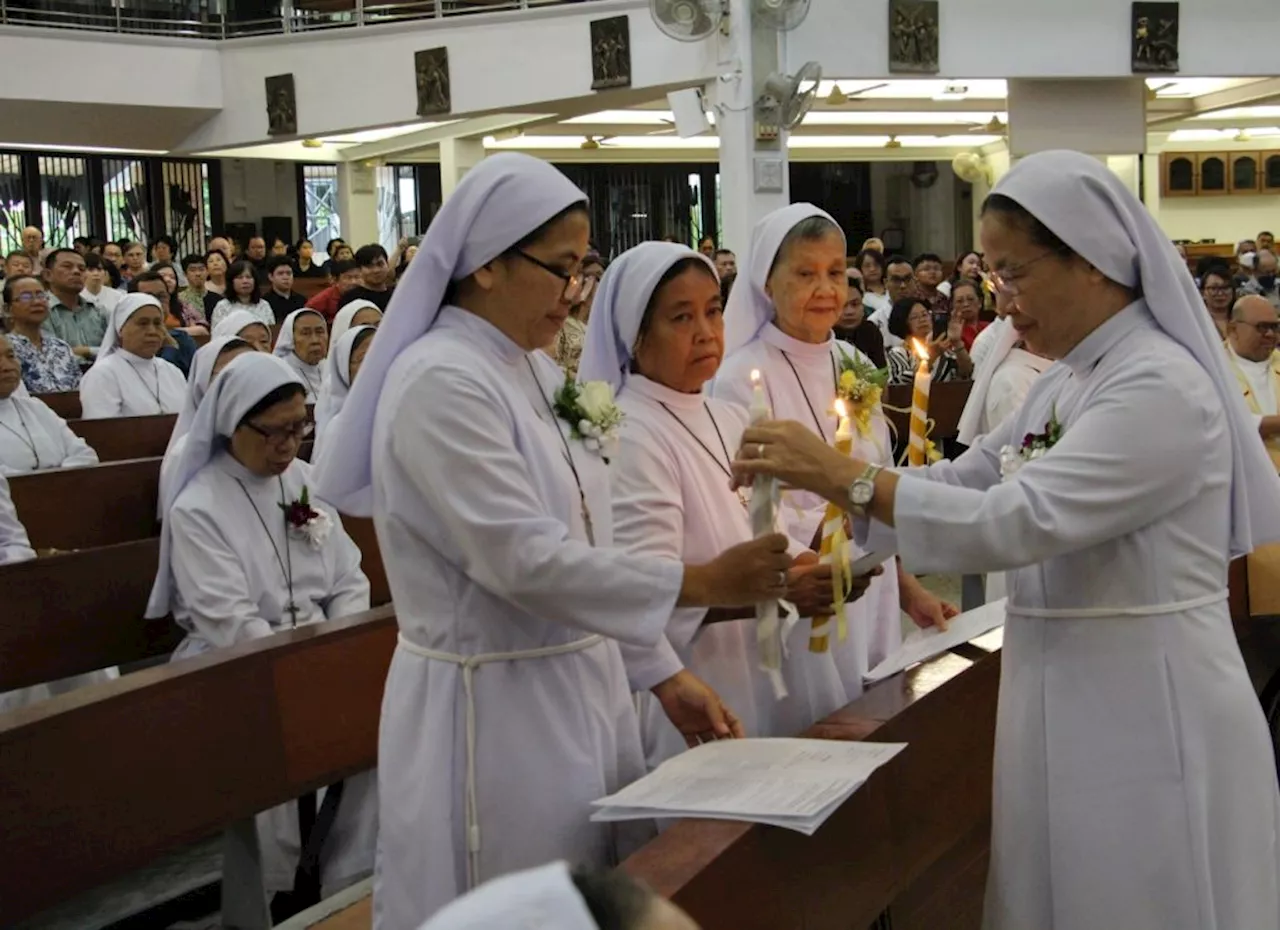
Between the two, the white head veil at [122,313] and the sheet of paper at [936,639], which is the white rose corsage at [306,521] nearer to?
the sheet of paper at [936,639]

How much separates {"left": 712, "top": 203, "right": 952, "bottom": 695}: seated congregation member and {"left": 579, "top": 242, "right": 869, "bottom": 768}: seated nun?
51 centimetres

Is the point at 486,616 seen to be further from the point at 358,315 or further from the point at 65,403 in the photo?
the point at 65,403

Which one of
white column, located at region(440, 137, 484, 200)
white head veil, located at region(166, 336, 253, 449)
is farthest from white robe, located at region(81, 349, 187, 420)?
white column, located at region(440, 137, 484, 200)

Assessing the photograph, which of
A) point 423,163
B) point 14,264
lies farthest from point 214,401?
point 423,163

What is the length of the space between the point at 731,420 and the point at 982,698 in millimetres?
830

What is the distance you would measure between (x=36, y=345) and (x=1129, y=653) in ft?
27.0

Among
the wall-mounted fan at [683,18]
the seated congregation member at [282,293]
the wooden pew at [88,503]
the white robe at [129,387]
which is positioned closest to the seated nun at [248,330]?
the white robe at [129,387]

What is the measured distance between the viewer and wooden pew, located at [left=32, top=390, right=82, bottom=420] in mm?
8805

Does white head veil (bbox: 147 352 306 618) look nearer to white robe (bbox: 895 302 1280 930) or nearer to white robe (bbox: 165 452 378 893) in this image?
white robe (bbox: 165 452 378 893)

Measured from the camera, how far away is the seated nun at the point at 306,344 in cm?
881

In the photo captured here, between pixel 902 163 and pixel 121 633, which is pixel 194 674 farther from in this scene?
pixel 902 163

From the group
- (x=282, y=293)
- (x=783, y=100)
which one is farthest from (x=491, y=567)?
(x=783, y=100)

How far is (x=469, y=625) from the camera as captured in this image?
2379mm

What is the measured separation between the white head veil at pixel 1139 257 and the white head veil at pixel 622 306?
0.86 meters
